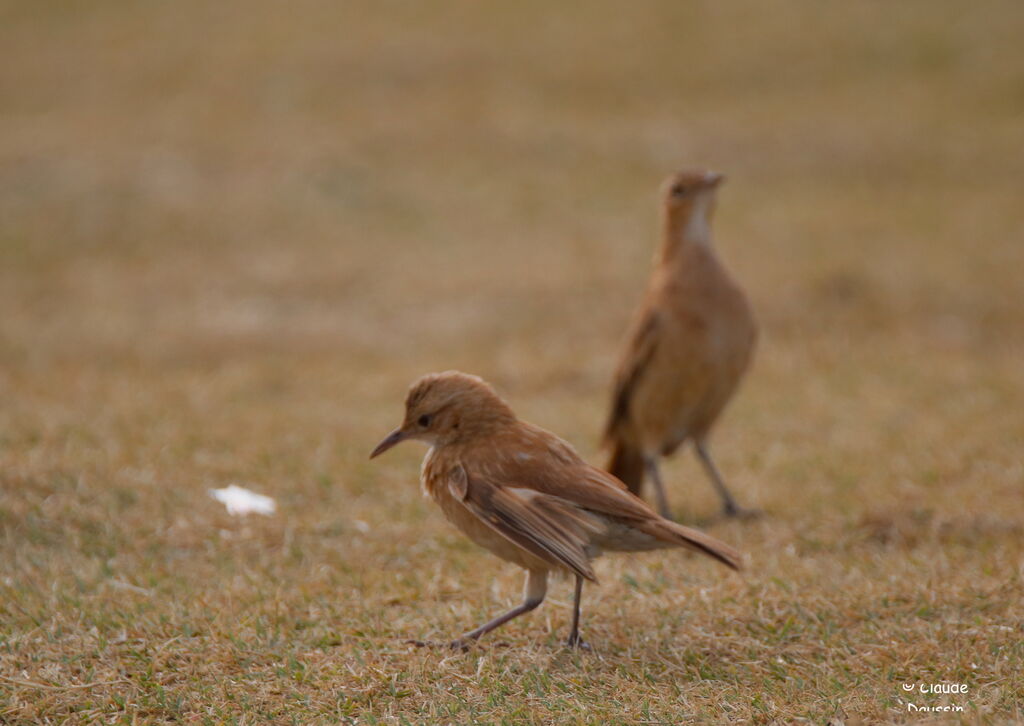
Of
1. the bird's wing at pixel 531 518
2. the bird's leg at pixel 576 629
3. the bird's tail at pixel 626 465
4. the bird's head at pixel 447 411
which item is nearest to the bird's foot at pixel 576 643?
the bird's leg at pixel 576 629

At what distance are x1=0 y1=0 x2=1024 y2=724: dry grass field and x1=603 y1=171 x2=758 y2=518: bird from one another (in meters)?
0.41

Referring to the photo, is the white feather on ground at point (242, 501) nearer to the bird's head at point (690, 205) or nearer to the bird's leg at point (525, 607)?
the bird's leg at point (525, 607)

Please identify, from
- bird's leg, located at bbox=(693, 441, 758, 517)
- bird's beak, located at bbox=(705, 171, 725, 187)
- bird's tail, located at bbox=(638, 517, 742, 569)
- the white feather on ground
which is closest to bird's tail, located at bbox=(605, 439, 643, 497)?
bird's leg, located at bbox=(693, 441, 758, 517)

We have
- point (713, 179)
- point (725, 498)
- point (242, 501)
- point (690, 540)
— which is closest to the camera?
point (690, 540)

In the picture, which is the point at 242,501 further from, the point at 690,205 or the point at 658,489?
the point at 690,205

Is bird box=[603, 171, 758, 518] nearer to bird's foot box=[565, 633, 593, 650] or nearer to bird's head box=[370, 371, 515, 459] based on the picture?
bird's head box=[370, 371, 515, 459]

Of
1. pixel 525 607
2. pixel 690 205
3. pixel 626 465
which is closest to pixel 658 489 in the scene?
pixel 626 465

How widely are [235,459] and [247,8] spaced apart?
1482 centimetres

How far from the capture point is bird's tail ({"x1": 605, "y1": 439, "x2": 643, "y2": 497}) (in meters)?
6.58

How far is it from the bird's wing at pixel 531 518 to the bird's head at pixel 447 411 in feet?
0.91

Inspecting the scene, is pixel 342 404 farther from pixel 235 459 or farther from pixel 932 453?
pixel 932 453

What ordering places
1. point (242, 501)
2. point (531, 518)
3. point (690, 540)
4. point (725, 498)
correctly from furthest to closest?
1. point (725, 498)
2. point (242, 501)
3. point (531, 518)
4. point (690, 540)

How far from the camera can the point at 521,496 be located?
407cm

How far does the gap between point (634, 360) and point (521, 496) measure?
2.36m
